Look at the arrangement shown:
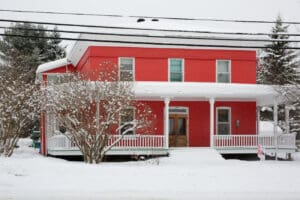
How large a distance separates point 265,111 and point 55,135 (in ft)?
102

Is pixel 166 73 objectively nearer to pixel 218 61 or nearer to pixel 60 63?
pixel 218 61

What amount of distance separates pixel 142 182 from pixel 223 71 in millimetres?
14945

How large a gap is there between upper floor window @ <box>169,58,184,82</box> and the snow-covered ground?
402 inches

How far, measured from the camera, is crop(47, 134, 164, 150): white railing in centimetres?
2580

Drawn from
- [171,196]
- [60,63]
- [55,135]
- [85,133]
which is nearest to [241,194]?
[171,196]

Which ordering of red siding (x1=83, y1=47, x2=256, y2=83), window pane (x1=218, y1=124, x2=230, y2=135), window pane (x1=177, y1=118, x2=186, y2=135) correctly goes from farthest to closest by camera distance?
1. window pane (x1=218, y1=124, x2=230, y2=135)
2. window pane (x1=177, y1=118, x2=186, y2=135)
3. red siding (x1=83, y1=47, x2=256, y2=83)

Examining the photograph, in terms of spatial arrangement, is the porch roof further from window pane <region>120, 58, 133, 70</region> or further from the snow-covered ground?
the snow-covered ground

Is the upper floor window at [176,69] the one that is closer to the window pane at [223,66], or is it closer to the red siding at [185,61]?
the red siding at [185,61]

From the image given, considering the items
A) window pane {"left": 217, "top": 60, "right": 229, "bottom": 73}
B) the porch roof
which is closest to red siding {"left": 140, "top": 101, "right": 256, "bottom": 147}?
the porch roof

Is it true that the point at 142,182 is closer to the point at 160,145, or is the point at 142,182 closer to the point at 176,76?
the point at 160,145

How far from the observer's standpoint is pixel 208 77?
96.7ft

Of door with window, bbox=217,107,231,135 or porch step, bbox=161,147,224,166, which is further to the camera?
door with window, bbox=217,107,231,135

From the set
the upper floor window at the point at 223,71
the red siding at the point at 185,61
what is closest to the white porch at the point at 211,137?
the red siding at the point at 185,61

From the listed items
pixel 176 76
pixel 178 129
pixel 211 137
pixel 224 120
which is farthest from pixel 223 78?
pixel 211 137
